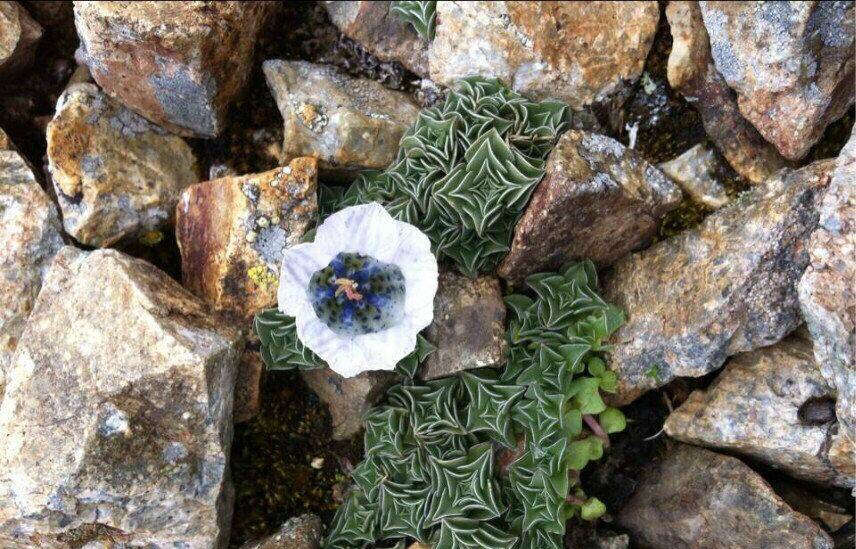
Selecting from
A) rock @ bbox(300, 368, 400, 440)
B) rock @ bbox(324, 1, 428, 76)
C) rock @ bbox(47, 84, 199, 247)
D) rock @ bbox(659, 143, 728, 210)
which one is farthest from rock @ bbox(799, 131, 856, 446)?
Result: rock @ bbox(47, 84, 199, 247)

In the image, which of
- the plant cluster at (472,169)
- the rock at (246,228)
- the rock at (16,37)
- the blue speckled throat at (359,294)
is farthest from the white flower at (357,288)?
the rock at (16,37)

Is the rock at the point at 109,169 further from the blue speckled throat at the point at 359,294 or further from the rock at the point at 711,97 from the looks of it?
the rock at the point at 711,97

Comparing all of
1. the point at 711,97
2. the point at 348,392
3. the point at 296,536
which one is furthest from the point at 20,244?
the point at 711,97

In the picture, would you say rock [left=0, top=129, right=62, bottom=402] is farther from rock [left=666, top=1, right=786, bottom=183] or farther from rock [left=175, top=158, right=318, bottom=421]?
rock [left=666, top=1, right=786, bottom=183]

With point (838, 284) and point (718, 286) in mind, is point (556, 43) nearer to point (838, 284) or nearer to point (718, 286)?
point (718, 286)

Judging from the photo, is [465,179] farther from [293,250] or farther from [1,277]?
[1,277]

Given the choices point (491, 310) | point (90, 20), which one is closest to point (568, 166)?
point (491, 310)
